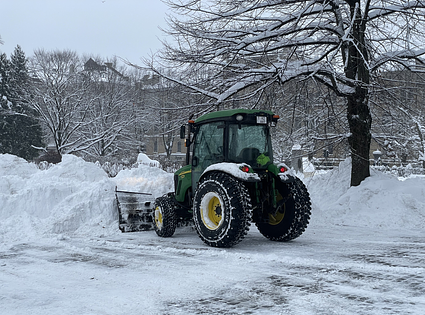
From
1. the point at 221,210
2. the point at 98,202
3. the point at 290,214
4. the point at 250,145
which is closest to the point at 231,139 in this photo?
the point at 250,145

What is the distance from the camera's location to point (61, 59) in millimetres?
32531

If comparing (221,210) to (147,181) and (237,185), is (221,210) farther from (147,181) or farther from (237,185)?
(147,181)

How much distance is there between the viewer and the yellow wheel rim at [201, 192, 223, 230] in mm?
6941

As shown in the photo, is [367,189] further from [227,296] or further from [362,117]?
[227,296]

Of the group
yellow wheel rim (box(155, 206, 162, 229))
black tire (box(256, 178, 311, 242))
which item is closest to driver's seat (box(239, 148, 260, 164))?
black tire (box(256, 178, 311, 242))

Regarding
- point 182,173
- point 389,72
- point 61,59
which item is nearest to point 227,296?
point 182,173

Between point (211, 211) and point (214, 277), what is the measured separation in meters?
2.15

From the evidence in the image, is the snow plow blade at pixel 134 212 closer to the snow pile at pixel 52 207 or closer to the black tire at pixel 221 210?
the snow pile at pixel 52 207

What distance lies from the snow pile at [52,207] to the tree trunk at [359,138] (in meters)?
6.36

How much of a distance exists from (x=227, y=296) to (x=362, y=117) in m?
8.46

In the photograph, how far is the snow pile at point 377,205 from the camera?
372 inches

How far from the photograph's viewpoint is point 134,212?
9117mm

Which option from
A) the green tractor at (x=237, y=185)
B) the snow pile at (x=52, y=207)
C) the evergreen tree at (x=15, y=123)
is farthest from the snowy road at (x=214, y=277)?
the evergreen tree at (x=15, y=123)

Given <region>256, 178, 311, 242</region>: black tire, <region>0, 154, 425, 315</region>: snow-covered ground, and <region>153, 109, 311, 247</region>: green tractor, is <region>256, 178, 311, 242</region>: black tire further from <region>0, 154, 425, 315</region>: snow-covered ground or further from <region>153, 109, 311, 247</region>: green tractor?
<region>0, 154, 425, 315</region>: snow-covered ground
